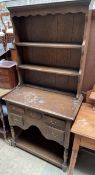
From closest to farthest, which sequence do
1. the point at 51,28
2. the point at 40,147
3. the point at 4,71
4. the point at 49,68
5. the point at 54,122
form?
the point at 54,122, the point at 51,28, the point at 49,68, the point at 4,71, the point at 40,147

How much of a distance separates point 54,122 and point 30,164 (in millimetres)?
715

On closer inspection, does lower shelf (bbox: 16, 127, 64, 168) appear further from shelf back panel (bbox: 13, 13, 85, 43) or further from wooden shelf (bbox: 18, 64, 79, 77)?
shelf back panel (bbox: 13, 13, 85, 43)

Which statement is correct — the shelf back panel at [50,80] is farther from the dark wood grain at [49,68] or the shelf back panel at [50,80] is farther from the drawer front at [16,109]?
the drawer front at [16,109]

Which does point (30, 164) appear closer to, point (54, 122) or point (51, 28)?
point (54, 122)

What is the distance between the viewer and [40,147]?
5.83 feet

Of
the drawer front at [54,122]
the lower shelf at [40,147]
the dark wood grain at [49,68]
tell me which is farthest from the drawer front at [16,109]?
the lower shelf at [40,147]

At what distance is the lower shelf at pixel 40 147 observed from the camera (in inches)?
64.4

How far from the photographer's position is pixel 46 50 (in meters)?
1.58

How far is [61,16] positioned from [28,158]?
166 cm

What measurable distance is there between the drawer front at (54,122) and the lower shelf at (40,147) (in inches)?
20.9

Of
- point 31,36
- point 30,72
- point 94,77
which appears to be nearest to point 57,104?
point 94,77

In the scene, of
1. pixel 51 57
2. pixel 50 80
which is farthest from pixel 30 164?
pixel 51 57

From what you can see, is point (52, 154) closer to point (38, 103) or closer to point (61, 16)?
Result: point (38, 103)

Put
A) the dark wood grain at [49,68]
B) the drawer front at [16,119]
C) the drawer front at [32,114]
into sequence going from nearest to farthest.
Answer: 1. the dark wood grain at [49,68]
2. the drawer front at [32,114]
3. the drawer front at [16,119]
